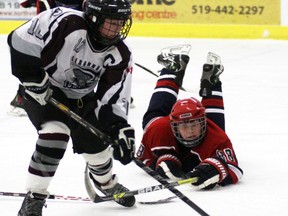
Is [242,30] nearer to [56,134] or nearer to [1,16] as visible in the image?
[1,16]

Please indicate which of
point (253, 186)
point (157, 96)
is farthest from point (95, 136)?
point (157, 96)

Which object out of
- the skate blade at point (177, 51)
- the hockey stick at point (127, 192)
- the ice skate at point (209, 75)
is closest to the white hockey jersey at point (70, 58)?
the hockey stick at point (127, 192)

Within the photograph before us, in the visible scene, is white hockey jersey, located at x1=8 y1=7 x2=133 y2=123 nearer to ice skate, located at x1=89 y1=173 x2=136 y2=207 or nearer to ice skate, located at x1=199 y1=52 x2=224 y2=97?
ice skate, located at x1=89 y1=173 x2=136 y2=207

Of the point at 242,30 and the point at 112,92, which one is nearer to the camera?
the point at 112,92

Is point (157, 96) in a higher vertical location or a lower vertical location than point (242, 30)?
lower

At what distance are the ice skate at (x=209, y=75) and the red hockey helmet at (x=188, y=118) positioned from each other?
421 millimetres

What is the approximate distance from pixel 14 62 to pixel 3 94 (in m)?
2.70

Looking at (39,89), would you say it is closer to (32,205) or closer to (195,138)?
(32,205)

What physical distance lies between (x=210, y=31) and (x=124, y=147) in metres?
4.44

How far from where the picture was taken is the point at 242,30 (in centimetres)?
724

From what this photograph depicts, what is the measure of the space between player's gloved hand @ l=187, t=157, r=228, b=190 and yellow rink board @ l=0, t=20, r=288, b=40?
392 cm

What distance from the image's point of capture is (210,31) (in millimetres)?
7301

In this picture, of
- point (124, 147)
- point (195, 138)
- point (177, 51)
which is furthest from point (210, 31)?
point (124, 147)

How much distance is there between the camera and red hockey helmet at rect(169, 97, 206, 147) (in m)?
3.46
